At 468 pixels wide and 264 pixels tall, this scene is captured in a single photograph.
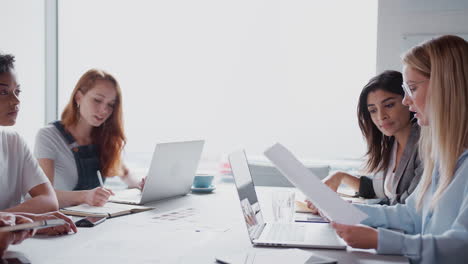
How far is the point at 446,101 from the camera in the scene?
144 cm

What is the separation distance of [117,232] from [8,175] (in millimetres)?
631

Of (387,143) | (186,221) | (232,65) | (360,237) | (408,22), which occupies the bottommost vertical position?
(186,221)

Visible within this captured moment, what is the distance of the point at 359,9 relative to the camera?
373 cm

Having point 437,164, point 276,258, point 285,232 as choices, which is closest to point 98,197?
point 285,232

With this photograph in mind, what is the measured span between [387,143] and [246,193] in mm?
1227

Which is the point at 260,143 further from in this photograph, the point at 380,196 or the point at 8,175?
the point at 8,175

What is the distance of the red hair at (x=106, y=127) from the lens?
2.61 metres

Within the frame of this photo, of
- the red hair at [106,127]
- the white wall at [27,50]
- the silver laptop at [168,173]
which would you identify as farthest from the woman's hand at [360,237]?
the white wall at [27,50]

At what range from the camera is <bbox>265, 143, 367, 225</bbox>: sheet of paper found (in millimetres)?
1264

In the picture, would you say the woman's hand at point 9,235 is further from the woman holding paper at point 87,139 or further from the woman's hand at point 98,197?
the woman holding paper at point 87,139

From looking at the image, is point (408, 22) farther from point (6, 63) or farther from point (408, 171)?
point (6, 63)

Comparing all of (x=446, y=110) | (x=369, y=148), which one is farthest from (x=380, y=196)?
(x=446, y=110)

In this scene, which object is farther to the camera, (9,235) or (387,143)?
(387,143)

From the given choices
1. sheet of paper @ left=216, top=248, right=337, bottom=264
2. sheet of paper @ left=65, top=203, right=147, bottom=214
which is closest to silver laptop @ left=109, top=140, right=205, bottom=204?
sheet of paper @ left=65, top=203, right=147, bottom=214
